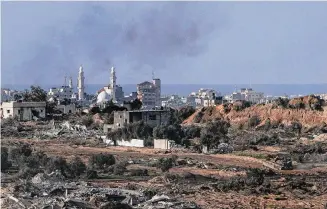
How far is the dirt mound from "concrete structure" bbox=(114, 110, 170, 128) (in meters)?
11.6

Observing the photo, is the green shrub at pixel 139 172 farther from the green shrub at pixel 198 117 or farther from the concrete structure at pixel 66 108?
the concrete structure at pixel 66 108

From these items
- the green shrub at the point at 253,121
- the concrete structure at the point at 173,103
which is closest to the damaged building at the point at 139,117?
the green shrub at the point at 253,121

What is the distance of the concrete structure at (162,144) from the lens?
115 ft

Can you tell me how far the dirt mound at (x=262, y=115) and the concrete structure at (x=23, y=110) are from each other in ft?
48.6

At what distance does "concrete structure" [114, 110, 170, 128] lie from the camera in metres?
44.2

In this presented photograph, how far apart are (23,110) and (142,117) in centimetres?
1901

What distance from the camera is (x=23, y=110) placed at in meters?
59.4

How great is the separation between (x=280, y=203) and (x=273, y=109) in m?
41.7

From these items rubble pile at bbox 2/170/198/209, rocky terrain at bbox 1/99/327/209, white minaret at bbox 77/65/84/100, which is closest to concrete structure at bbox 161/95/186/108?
white minaret at bbox 77/65/84/100

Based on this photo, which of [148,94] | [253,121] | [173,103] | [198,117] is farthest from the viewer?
[173,103]

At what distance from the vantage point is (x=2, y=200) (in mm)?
16656

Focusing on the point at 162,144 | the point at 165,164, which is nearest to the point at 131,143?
the point at 162,144

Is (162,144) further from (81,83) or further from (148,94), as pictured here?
(81,83)

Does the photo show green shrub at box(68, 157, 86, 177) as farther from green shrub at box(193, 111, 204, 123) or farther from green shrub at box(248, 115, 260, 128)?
green shrub at box(193, 111, 204, 123)
